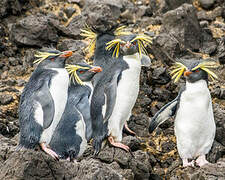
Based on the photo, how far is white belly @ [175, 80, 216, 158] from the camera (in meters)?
5.98

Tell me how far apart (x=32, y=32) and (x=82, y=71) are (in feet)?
8.76

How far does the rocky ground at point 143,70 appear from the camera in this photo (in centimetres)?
532

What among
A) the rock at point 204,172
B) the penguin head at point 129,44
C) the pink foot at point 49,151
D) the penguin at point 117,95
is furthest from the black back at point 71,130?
the rock at point 204,172

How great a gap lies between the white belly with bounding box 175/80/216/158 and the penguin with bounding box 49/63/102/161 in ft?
4.50

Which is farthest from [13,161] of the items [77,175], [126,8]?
[126,8]

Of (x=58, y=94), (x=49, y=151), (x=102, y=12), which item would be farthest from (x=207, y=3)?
(x=49, y=151)

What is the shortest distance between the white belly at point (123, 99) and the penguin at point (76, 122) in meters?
0.43

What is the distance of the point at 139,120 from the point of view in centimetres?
790

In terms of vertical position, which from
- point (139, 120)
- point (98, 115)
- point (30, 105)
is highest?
point (30, 105)

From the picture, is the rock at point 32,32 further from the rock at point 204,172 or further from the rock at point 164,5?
the rock at point 204,172

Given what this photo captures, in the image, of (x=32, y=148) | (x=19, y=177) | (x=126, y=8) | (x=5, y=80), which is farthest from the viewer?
(x=126, y=8)

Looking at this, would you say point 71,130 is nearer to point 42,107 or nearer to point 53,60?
point 53,60

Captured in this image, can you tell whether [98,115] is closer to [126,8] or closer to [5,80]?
[5,80]

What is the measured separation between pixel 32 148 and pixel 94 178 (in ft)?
3.08
